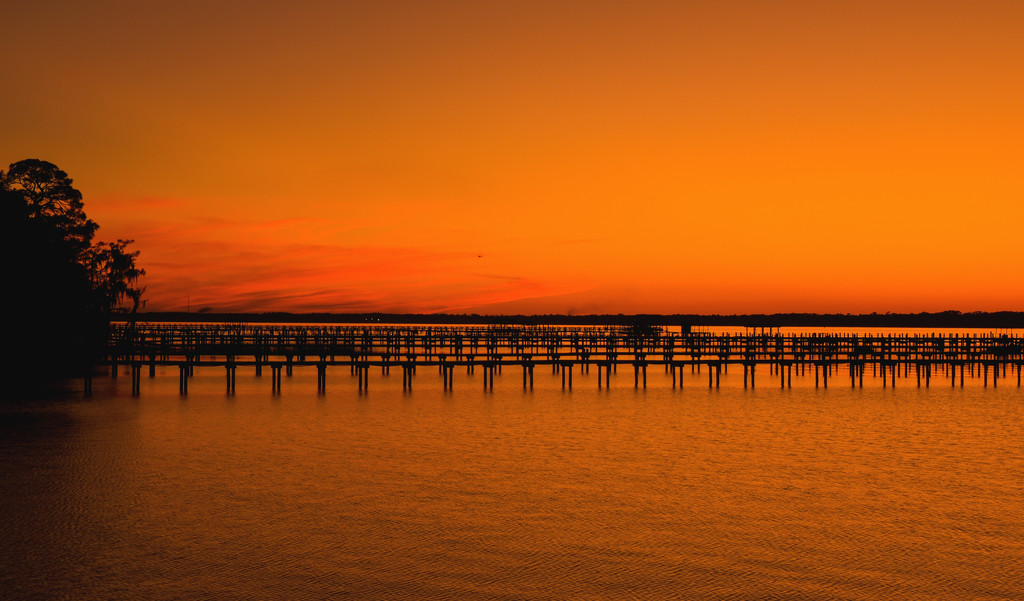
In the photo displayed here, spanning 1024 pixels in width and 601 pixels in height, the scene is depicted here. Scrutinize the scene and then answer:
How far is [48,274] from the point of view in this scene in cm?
3781

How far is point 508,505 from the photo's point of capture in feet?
46.4

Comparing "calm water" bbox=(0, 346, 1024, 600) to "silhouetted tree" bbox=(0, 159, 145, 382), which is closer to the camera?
"calm water" bbox=(0, 346, 1024, 600)

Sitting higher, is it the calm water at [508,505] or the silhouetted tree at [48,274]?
the silhouetted tree at [48,274]

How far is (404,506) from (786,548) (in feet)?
18.9

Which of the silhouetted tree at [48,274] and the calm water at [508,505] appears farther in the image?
the silhouetted tree at [48,274]

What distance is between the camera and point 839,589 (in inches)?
387

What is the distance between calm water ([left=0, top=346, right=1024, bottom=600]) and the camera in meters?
10.2

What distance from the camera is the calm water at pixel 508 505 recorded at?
10.2 m

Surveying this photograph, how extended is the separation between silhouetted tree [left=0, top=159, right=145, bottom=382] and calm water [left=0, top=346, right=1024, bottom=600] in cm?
1097

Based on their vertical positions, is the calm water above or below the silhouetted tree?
below

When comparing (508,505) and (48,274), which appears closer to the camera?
(508,505)

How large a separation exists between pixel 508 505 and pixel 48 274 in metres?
30.9

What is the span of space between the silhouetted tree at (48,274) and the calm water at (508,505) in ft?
36.0

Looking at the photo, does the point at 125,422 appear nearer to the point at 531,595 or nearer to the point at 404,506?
the point at 404,506
